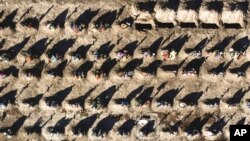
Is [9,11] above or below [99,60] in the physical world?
above

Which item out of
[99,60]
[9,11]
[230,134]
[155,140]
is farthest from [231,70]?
[9,11]

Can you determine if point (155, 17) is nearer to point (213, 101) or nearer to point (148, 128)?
point (213, 101)

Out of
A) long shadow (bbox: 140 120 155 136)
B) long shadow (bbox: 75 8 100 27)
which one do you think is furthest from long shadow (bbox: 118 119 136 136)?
long shadow (bbox: 75 8 100 27)

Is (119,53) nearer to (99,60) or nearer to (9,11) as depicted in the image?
(99,60)

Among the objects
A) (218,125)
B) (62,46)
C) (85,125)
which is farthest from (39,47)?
(218,125)

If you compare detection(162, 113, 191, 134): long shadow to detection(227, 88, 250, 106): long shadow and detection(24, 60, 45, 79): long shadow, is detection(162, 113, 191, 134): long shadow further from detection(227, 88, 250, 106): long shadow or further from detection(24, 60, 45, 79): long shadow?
detection(24, 60, 45, 79): long shadow

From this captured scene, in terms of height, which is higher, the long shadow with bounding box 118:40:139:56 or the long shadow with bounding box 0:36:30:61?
the long shadow with bounding box 0:36:30:61
